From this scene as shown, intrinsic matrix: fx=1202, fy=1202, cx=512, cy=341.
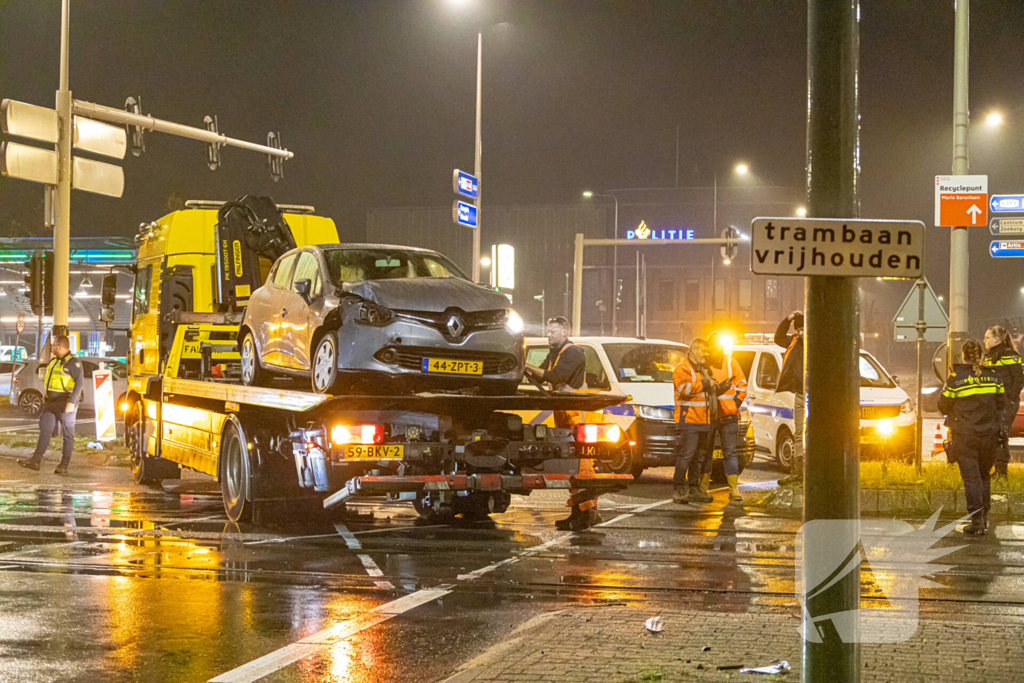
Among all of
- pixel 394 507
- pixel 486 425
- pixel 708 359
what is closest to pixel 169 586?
pixel 486 425

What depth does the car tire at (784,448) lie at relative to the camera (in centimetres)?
1595

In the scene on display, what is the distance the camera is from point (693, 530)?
10.8 meters

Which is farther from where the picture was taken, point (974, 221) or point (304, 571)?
point (974, 221)

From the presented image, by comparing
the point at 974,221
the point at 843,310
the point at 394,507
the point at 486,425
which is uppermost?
the point at 974,221

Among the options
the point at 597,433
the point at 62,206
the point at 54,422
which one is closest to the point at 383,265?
the point at 597,433

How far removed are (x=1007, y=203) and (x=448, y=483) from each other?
11.7 m

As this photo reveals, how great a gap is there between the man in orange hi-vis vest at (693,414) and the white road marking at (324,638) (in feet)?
17.5

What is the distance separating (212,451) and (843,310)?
350 inches

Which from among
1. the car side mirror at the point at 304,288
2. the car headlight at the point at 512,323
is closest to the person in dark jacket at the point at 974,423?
the car headlight at the point at 512,323

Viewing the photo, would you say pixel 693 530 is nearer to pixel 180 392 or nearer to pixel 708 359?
pixel 708 359

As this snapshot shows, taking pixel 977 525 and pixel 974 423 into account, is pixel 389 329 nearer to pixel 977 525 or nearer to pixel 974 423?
pixel 974 423

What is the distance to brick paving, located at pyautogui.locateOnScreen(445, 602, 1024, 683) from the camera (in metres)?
5.24

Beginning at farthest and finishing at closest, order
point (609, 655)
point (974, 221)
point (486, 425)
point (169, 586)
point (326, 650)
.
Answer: point (974, 221), point (486, 425), point (169, 586), point (326, 650), point (609, 655)

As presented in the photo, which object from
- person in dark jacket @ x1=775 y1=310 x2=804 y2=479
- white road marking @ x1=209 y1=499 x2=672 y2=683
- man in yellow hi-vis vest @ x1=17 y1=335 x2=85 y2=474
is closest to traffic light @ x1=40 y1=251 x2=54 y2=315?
man in yellow hi-vis vest @ x1=17 y1=335 x2=85 y2=474
